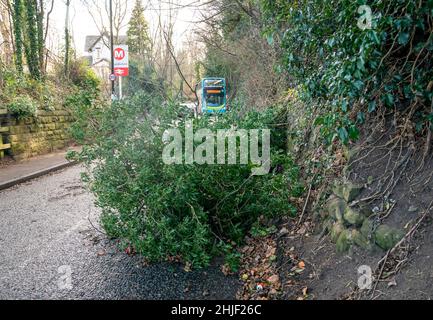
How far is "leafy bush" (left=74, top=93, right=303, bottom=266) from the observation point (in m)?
3.62

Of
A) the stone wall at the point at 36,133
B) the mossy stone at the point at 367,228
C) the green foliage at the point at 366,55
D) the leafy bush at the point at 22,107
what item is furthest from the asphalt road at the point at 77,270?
the leafy bush at the point at 22,107

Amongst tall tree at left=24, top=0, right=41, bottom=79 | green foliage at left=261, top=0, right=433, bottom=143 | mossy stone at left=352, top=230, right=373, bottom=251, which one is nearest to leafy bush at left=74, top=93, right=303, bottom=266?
mossy stone at left=352, top=230, right=373, bottom=251

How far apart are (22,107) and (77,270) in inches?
337

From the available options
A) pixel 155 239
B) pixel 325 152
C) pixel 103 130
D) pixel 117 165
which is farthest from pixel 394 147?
pixel 103 130

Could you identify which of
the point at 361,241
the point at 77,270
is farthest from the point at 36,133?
the point at 361,241

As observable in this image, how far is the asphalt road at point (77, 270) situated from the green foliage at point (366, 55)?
205 cm

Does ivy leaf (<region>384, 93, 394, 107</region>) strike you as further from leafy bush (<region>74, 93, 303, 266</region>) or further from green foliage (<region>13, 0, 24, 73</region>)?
green foliage (<region>13, 0, 24, 73</region>)

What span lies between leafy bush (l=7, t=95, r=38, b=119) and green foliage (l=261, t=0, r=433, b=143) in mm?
9528

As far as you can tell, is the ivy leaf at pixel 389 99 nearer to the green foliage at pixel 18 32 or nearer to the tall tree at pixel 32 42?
the green foliage at pixel 18 32

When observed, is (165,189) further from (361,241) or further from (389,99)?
(389,99)

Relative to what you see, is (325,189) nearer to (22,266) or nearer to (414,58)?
(414,58)

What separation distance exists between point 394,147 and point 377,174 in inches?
12.9
